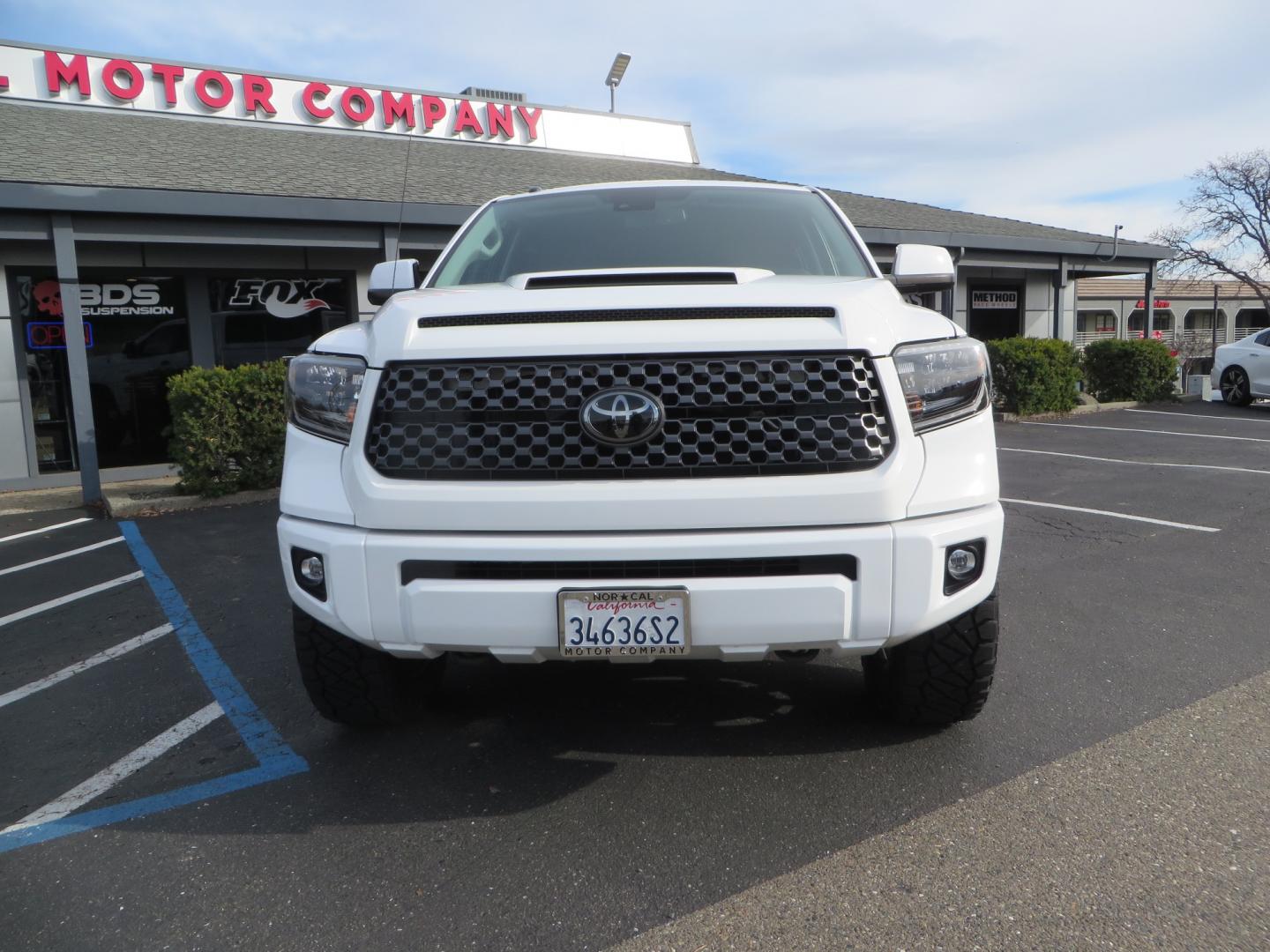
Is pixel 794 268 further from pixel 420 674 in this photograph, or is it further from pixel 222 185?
pixel 222 185

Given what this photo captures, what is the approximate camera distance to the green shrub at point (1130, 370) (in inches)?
671

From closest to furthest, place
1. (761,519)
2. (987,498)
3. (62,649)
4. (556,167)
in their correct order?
(761,519) → (987,498) → (62,649) → (556,167)

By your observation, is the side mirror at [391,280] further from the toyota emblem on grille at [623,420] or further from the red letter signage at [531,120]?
the red letter signage at [531,120]

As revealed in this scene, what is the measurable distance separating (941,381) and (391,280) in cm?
215

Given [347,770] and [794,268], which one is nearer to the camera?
[347,770]

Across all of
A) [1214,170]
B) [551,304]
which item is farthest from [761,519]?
[1214,170]

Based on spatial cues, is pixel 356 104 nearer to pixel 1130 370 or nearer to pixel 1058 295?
pixel 1058 295

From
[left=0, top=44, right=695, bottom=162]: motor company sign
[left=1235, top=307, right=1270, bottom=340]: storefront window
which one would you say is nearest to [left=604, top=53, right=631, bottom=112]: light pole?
[left=0, top=44, right=695, bottom=162]: motor company sign

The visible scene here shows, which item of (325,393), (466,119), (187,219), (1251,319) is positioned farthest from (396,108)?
(1251,319)

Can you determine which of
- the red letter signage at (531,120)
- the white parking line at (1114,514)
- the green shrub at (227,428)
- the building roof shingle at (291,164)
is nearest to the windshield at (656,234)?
the white parking line at (1114,514)

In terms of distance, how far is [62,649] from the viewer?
179 inches

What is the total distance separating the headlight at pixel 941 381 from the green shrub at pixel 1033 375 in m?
13.1

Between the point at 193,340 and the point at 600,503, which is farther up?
the point at 193,340

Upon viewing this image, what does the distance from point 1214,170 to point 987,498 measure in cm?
4676
